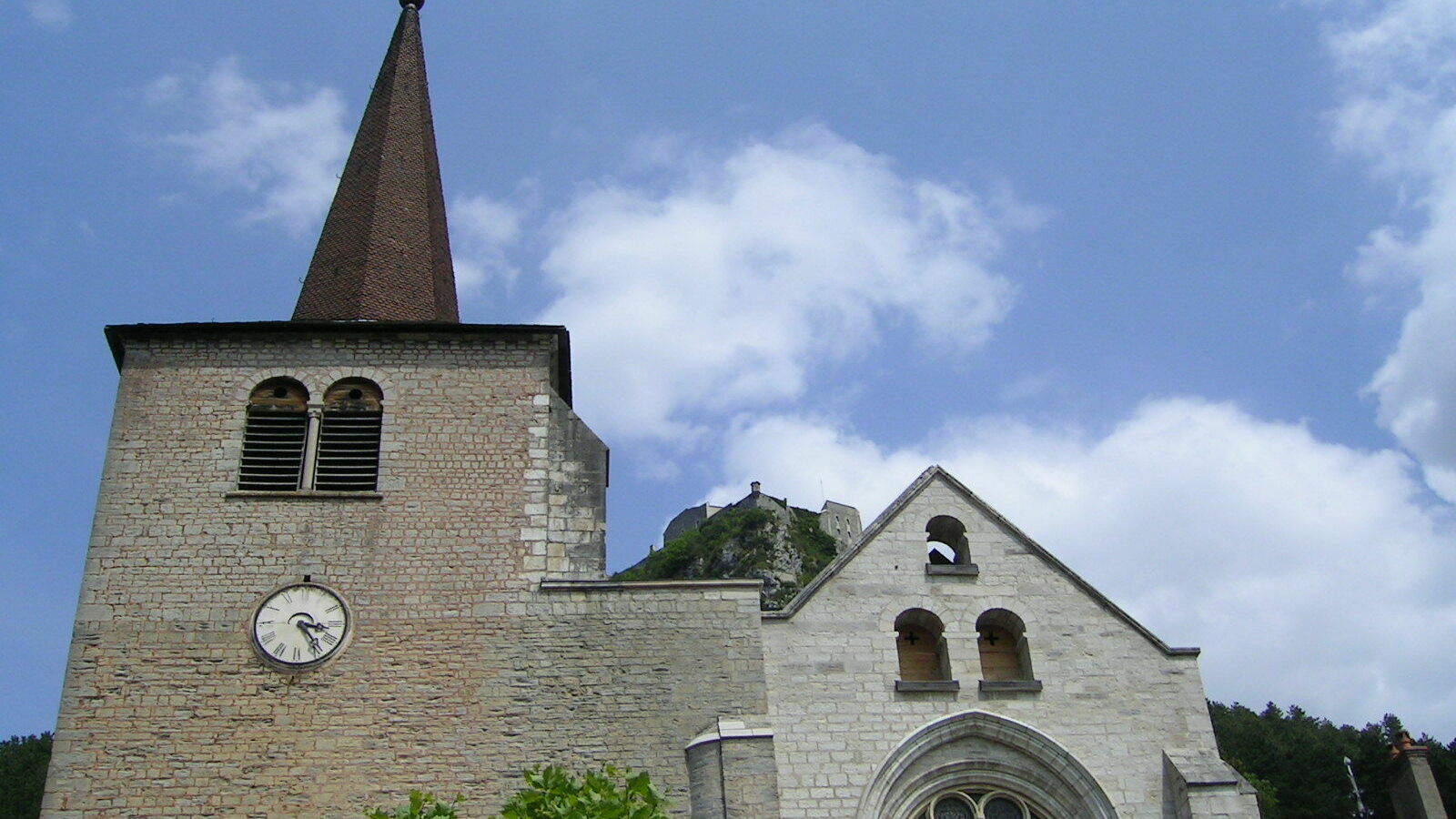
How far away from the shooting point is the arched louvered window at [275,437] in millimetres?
13648

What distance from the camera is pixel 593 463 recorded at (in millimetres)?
13961

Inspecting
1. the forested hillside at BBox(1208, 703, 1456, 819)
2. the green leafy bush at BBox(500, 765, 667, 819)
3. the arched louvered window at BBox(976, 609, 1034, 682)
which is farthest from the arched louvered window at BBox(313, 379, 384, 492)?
the forested hillside at BBox(1208, 703, 1456, 819)

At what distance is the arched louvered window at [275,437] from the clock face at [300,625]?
1.32 meters

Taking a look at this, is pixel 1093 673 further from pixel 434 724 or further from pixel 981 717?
pixel 434 724

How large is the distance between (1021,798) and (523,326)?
7305 millimetres

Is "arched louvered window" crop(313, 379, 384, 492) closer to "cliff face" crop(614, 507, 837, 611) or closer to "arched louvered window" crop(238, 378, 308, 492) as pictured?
"arched louvered window" crop(238, 378, 308, 492)

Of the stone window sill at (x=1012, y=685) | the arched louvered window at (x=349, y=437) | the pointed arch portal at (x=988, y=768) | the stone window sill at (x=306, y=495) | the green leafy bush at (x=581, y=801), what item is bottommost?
the green leafy bush at (x=581, y=801)

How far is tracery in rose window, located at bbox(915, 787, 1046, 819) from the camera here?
12453 millimetres

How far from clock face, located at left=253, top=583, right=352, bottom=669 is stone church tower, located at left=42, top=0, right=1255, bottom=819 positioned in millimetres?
26

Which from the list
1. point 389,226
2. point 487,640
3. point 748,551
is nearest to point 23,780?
point 389,226

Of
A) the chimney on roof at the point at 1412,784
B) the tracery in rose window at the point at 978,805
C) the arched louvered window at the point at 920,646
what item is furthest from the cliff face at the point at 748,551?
the tracery in rose window at the point at 978,805

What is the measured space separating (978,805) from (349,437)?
7530mm

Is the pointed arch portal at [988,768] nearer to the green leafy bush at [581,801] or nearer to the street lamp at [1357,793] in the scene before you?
the green leafy bush at [581,801]

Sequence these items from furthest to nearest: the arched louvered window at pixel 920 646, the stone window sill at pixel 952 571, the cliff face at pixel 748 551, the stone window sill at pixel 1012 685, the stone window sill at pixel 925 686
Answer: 1. the cliff face at pixel 748 551
2. the stone window sill at pixel 952 571
3. the arched louvered window at pixel 920 646
4. the stone window sill at pixel 1012 685
5. the stone window sill at pixel 925 686
